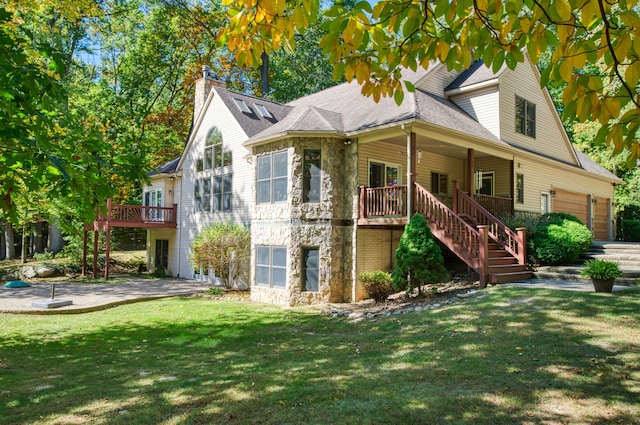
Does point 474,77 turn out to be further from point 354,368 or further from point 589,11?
point 589,11

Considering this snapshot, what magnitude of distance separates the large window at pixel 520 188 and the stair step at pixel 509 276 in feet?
18.2

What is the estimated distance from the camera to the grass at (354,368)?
14.1ft

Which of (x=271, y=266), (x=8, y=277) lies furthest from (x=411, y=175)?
(x=8, y=277)

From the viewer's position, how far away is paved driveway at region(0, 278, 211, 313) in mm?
12742

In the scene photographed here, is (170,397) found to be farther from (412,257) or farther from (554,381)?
(412,257)

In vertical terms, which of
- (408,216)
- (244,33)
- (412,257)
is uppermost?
(244,33)

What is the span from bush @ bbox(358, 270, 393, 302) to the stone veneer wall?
42.8 inches

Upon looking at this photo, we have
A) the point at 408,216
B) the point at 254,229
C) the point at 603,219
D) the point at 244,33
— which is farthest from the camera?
the point at 603,219

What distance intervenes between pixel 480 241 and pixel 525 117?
28.3 ft

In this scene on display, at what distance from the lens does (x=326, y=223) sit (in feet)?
45.4

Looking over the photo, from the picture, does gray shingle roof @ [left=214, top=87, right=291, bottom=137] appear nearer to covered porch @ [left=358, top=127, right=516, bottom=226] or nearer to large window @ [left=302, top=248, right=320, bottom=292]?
covered porch @ [left=358, top=127, right=516, bottom=226]

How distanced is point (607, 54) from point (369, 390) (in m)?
3.83

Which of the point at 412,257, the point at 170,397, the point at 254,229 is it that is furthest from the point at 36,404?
the point at 254,229

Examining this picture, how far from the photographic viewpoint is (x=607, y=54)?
3074 millimetres
